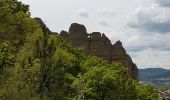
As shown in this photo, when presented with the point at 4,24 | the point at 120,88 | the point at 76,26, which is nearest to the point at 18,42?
the point at 4,24

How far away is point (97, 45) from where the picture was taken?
152 meters

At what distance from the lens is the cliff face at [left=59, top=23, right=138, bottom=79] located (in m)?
151

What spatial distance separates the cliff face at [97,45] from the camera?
151000 mm

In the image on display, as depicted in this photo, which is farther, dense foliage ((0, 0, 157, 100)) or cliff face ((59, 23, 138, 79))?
cliff face ((59, 23, 138, 79))

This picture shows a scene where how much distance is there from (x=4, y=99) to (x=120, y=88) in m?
39.4

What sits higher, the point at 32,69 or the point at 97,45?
the point at 97,45

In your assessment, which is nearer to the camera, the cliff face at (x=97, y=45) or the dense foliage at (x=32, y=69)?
the dense foliage at (x=32, y=69)

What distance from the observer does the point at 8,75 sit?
135ft

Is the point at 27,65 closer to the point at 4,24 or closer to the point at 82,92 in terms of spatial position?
the point at 4,24

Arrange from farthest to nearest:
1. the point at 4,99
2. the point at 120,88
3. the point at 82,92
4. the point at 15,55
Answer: the point at 120,88 → the point at 82,92 → the point at 15,55 → the point at 4,99

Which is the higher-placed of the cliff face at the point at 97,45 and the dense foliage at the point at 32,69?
the cliff face at the point at 97,45

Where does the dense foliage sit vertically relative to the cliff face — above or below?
below

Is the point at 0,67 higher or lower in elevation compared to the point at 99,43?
lower

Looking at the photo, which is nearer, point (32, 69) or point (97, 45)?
point (32, 69)
